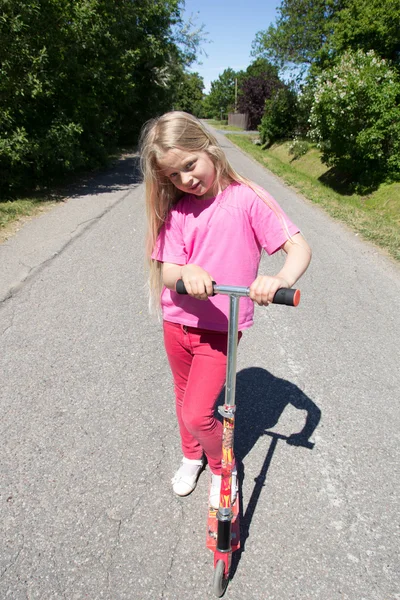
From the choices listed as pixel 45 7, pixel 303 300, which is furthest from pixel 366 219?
pixel 45 7

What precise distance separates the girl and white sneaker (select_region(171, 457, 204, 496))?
0.40 meters

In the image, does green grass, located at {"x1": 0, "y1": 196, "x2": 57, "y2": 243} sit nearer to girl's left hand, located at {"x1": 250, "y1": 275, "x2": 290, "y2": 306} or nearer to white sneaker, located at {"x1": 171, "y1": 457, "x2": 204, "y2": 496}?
white sneaker, located at {"x1": 171, "y1": 457, "x2": 204, "y2": 496}

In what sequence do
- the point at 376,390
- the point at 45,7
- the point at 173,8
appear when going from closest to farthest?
the point at 376,390, the point at 45,7, the point at 173,8

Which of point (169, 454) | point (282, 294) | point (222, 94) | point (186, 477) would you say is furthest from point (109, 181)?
point (222, 94)

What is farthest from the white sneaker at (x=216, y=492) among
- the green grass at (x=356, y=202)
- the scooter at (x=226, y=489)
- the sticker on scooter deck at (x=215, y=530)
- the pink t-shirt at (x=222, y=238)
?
the green grass at (x=356, y=202)

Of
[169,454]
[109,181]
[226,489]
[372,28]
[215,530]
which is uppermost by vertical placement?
[372,28]

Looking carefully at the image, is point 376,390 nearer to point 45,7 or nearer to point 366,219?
point 366,219

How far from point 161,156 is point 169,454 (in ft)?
5.58

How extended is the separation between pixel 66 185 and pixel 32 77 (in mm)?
3370

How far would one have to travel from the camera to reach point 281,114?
84.0 feet

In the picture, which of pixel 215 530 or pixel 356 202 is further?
pixel 356 202

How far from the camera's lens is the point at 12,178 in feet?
30.2

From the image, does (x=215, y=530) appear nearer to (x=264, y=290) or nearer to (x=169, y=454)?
(x=169, y=454)

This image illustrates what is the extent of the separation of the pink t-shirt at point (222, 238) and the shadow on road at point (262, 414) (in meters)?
1.05
